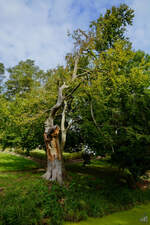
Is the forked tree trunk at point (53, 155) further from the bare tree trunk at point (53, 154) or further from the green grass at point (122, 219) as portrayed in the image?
the green grass at point (122, 219)

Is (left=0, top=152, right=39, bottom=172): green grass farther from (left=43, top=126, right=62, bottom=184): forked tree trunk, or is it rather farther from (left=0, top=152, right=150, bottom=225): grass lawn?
(left=43, top=126, right=62, bottom=184): forked tree trunk

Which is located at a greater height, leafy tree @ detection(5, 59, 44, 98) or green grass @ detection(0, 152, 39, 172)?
leafy tree @ detection(5, 59, 44, 98)

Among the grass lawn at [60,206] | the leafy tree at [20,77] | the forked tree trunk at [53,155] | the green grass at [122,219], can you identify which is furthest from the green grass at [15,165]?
the leafy tree at [20,77]

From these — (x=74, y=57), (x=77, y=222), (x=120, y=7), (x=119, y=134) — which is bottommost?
(x=77, y=222)

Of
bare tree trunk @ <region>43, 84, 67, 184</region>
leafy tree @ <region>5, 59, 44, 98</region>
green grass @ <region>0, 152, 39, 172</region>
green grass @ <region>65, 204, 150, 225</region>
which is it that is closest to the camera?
green grass @ <region>65, 204, 150, 225</region>

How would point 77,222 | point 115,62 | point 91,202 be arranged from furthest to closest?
point 115,62, point 91,202, point 77,222

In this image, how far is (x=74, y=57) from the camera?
15.5 meters

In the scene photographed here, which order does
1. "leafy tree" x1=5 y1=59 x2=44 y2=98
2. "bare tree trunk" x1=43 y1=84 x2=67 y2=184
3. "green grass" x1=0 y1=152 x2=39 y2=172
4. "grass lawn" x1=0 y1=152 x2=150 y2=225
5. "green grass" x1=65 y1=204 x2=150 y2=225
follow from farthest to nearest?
"leafy tree" x1=5 y1=59 x2=44 y2=98, "green grass" x1=0 y1=152 x2=39 y2=172, "bare tree trunk" x1=43 y1=84 x2=67 y2=184, "green grass" x1=65 y1=204 x2=150 y2=225, "grass lawn" x1=0 y1=152 x2=150 y2=225

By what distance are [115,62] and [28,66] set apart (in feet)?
161

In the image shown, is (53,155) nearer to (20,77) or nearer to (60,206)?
(60,206)

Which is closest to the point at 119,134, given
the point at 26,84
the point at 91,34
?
the point at 91,34

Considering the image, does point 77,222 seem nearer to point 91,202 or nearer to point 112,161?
point 91,202

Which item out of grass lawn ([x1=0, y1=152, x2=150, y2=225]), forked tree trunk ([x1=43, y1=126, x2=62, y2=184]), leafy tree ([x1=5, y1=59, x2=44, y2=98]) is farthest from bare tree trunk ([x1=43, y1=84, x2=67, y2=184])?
leafy tree ([x1=5, y1=59, x2=44, y2=98])

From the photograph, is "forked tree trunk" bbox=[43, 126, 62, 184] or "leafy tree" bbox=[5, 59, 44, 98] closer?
"forked tree trunk" bbox=[43, 126, 62, 184]
